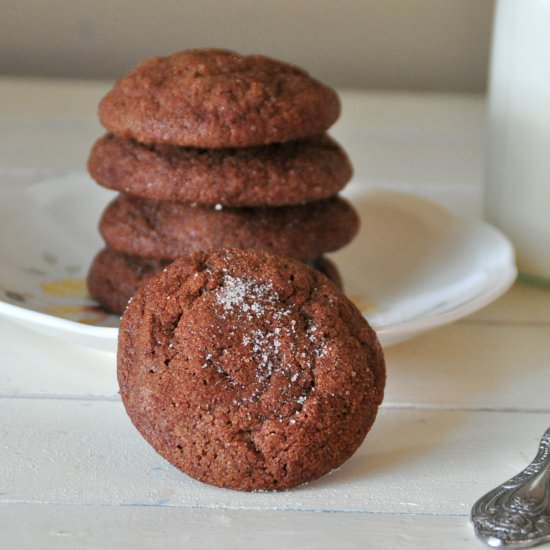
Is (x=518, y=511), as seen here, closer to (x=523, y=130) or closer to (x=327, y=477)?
(x=327, y=477)

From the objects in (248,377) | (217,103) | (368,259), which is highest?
(217,103)

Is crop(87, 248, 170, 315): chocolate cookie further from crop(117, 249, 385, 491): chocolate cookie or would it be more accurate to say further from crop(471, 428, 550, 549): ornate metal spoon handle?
crop(471, 428, 550, 549): ornate metal spoon handle

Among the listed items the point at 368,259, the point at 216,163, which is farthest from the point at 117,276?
the point at 368,259

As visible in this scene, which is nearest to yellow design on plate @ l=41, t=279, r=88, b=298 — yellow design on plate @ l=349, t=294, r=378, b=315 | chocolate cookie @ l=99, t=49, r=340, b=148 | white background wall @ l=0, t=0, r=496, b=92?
chocolate cookie @ l=99, t=49, r=340, b=148

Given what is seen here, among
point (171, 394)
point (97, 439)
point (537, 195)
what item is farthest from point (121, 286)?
point (537, 195)

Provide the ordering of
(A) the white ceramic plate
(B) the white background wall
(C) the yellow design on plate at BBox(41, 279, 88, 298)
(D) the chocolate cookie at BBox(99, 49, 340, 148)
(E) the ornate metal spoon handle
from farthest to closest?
(B) the white background wall → (C) the yellow design on plate at BBox(41, 279, 88, 298) → (A) the white ceramic plate → (D) the chocolate cookie at BBox(99, 49, 340, 148) → (E) the ornate metal spoon handle

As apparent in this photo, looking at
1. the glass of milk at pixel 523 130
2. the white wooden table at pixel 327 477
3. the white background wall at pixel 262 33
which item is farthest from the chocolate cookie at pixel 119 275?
the white background wall at pixel 262 33
